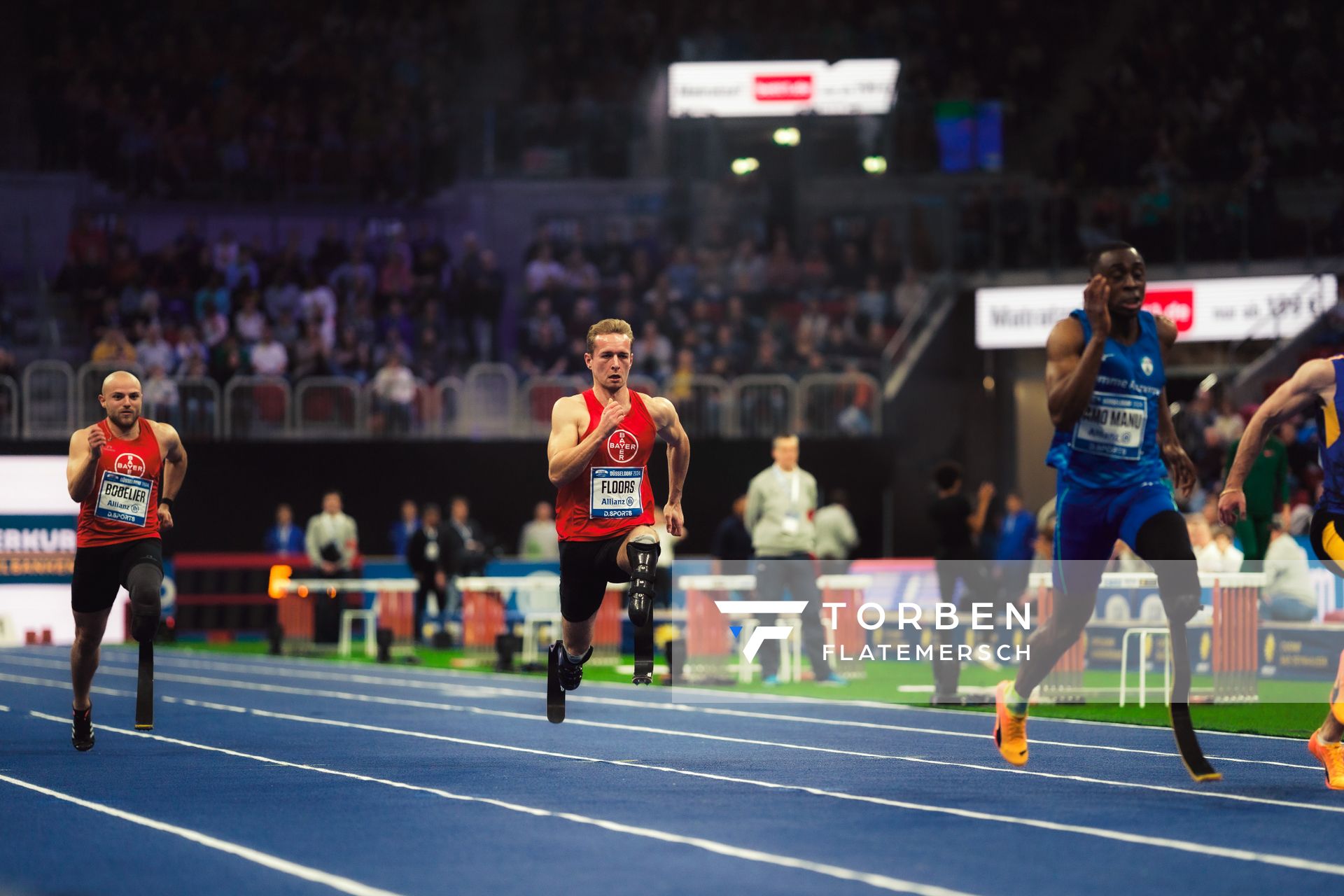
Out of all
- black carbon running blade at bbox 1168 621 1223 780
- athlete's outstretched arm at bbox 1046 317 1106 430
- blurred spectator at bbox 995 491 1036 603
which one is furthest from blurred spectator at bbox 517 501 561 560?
athlete's outstretched arm at bbox 1046 317 1106 430

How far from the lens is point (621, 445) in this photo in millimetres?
9742

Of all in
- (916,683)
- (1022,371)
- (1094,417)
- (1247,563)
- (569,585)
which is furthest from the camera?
(1022,371)

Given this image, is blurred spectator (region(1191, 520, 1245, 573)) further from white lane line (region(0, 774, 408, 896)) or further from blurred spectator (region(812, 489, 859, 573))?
white lane line (region(0, 774, 408, 896))

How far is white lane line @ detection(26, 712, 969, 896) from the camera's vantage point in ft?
19.3

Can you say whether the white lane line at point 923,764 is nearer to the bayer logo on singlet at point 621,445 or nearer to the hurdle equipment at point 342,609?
the bayer logo on singlet at point 621,445

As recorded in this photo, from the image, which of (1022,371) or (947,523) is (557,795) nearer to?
(947,523)

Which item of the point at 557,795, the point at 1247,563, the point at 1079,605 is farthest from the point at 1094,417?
the point at 1247,563

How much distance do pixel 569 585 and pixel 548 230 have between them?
70.0 feet

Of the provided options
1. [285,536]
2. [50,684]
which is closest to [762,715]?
[50,684]

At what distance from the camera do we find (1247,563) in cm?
1703

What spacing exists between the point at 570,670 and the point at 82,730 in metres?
3.00

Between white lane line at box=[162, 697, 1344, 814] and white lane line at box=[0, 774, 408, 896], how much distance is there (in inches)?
110

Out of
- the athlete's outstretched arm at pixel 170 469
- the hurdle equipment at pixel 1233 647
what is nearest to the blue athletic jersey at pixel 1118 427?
the athlete's outstretched arm at pixel 170 469
